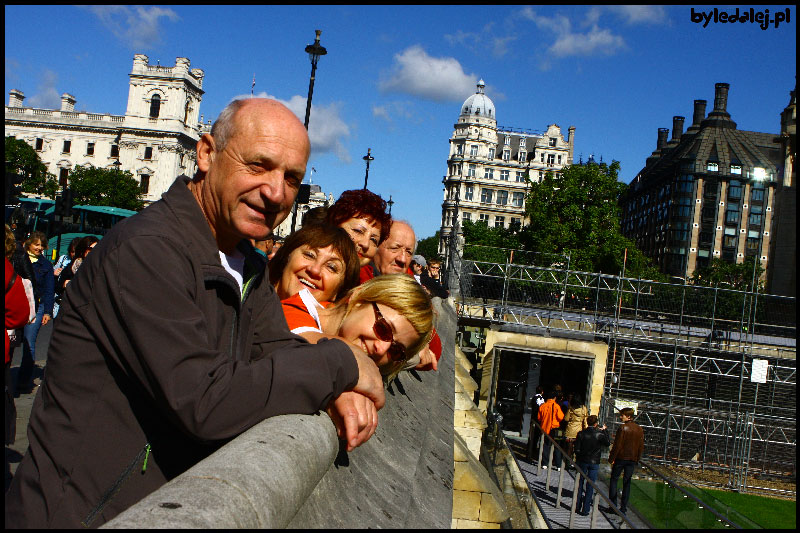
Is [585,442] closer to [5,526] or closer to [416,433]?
[416,433]

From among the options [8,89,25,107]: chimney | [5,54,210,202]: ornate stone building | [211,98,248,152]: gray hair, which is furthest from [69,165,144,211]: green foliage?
[211,98,248,152]: gray hair

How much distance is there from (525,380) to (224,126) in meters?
24.3

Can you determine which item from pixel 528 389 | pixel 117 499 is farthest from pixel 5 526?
pixel 528 389

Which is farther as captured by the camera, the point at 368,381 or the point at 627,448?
the point at 627,448

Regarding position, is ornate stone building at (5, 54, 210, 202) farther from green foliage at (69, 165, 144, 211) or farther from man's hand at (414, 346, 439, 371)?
man's hand at (414, 346, 439, 371)

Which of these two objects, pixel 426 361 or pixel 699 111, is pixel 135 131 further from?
pixel 699 111

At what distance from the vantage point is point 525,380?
2552 cm

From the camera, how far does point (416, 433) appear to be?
121 inches

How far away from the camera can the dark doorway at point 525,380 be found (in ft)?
80.4

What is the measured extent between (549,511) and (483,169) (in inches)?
3428

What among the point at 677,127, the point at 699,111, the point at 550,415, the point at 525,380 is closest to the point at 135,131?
the point at 525,380

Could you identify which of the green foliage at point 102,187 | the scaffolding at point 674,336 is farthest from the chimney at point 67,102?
the scaffolding at point 674,336

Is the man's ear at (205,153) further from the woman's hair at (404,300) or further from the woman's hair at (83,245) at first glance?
the woman's hair at (83,245)

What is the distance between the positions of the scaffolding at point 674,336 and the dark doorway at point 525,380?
145 centimetres
